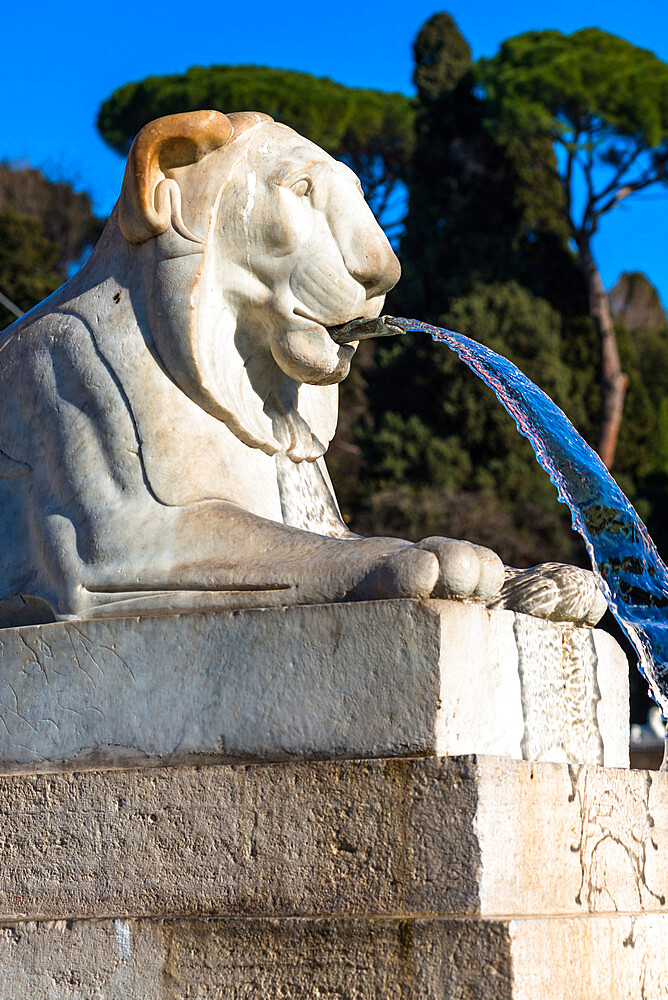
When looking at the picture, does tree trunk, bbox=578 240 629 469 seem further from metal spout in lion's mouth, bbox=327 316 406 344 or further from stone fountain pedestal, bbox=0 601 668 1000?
stone fountain pedestal, bbox=0 601 668 1000

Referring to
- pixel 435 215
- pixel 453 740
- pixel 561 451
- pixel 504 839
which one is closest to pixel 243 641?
pixel 453 740

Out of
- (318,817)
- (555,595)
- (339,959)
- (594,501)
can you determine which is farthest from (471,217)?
(339,959)

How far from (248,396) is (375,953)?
160cm

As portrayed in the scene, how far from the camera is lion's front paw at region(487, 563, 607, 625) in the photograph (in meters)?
3.50

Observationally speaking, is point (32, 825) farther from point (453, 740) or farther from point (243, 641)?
point (453, 740)

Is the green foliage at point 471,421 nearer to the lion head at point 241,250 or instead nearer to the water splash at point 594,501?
the water splash at point 594,501

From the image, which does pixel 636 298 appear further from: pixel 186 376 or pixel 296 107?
pixel 186 376

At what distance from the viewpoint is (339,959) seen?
9.67 feet

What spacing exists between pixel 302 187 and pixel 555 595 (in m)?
1.29

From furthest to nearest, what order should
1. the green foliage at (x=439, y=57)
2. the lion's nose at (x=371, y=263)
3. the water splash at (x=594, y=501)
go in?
the green foliage at (x=439, y=57) → the water splash at (x=594, y=501) → the lion's nose at (x=371, y=263)

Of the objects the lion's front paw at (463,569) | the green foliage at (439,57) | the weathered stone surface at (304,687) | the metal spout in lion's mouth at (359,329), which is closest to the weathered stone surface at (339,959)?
the weathered stone surface at (304,687)

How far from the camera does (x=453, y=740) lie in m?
3.07

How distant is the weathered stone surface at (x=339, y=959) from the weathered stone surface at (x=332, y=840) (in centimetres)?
5

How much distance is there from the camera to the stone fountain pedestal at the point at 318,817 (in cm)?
293
